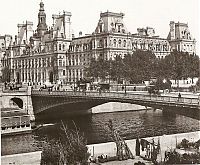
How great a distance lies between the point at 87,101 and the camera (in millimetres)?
32375

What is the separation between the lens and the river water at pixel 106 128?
89.2ft

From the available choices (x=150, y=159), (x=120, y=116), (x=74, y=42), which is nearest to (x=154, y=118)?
(x=120, y=116)

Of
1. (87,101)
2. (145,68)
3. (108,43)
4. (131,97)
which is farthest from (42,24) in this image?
(131,97)

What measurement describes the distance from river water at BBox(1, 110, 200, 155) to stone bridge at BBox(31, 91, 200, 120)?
4.46 feet

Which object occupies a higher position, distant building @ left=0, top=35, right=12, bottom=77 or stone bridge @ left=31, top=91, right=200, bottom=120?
distant building @ left=0, top=35, right=12, bottom=77

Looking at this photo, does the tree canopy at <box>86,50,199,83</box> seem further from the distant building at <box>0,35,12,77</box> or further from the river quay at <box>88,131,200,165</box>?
the river quay at <box>88,131,200,165</box>

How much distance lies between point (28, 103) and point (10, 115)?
749cm

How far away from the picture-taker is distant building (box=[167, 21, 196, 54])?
65781 mm

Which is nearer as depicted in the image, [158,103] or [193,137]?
[193,137]

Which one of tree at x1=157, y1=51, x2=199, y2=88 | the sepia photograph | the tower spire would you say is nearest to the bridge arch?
the sepia photograph

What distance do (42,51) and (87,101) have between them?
130 feet

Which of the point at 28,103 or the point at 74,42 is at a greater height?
the point at 74,42

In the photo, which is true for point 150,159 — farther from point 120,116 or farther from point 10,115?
point 120,116

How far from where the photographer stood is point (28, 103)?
40.1 meters
